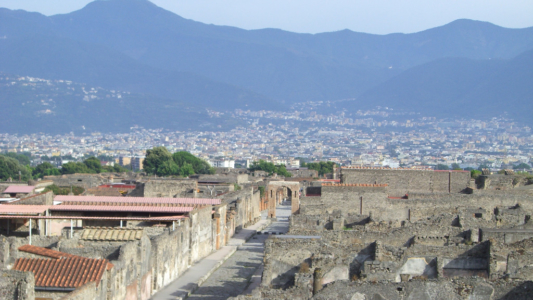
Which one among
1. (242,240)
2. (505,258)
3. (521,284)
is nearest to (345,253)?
(505,258)

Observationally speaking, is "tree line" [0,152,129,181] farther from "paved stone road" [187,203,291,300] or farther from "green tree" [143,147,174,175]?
"paved stone road" [187,203,291,300]

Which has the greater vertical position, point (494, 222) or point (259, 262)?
point (494, 222)

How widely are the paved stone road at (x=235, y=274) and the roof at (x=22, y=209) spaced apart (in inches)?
243

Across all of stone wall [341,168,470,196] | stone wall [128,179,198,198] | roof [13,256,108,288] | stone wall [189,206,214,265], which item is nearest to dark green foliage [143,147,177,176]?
stone wall [128,179,198,198]

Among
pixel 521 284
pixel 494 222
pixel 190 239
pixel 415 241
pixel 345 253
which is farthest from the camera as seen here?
pixel 190 239

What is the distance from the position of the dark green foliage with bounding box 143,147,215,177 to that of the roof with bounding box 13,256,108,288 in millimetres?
64950

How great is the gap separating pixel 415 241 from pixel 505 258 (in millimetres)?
3481

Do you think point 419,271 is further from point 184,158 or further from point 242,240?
point 184,158

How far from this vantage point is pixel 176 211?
29172mm

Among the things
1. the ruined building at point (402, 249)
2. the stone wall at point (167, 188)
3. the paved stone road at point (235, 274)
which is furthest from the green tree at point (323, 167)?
the ruined building at point (402, 249)

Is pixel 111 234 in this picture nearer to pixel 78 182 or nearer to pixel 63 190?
pixel 63 190

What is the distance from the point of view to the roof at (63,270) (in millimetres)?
16078

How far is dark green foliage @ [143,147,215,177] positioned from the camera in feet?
281

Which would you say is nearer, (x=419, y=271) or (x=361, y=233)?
(x=419, y=271)
